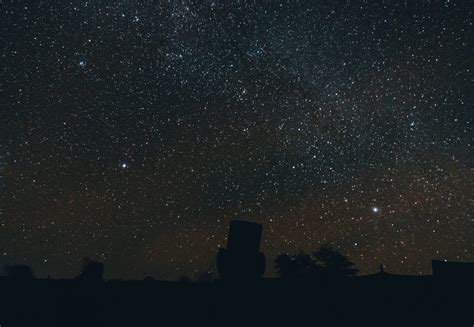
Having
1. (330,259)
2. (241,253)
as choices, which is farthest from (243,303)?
(330,259)

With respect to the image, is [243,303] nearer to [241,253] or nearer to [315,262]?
[241,253]

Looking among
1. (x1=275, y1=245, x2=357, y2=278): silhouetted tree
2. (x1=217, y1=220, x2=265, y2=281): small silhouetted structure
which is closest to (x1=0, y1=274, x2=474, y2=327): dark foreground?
(x1=217, y1=220, x2=265, y2=281): small silhouetted structure

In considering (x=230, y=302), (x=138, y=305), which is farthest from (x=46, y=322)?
(x=230, y=302)

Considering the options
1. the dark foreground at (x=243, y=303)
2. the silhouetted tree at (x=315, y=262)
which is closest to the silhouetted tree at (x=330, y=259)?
the silhouetted tree at (x=315, y=262)

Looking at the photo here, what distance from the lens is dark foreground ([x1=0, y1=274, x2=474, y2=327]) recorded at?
11523 mm

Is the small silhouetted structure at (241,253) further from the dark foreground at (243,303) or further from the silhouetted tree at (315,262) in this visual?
the silhouetted tree at (315,262)

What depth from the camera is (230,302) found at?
39.5 feet

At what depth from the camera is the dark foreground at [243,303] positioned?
11523 mm

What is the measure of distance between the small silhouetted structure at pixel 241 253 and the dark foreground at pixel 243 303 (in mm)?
223

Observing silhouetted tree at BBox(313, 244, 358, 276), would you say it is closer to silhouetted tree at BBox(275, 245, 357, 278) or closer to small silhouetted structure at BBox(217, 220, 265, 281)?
silhouetted tree at BBox(275, 245, 357, 278)

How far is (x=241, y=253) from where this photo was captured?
12117 mm

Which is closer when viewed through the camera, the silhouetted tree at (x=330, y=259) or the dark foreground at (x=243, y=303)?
the dark foreground at (x=243, y=303)

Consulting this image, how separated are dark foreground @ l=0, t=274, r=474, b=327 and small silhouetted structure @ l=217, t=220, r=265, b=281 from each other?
22 centimetres

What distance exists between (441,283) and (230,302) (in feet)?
13.9
